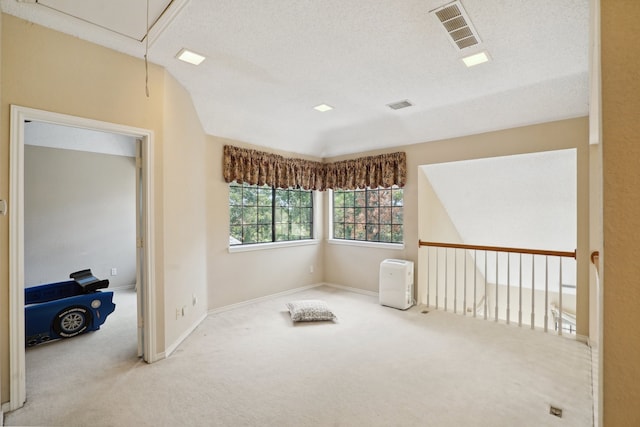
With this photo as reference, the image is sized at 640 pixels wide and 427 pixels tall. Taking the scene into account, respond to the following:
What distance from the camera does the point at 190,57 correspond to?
245 cm

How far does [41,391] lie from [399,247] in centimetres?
414

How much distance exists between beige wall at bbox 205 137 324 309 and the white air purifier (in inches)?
61.5

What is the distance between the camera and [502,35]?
6.88 feet

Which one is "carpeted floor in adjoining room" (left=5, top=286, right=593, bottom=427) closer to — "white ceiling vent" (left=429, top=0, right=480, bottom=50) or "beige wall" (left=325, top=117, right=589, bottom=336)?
"beige wall" (left=325, top=117, right=589, bottom=336)

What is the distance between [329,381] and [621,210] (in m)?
2.20

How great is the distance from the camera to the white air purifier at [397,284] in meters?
4.05

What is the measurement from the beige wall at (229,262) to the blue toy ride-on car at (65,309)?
1218 millimetres

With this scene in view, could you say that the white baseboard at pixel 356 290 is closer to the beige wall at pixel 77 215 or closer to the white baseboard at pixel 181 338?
the white baseboard at pixel 181 338

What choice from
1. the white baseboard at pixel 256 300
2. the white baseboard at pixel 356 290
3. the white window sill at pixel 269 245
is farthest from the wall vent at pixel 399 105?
the white baseboard at pixel 256 300

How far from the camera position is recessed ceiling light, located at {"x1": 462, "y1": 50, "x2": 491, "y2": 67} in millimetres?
2344

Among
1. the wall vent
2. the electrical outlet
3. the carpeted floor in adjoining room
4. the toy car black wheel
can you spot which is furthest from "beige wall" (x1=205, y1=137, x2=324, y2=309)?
the electrical outlet

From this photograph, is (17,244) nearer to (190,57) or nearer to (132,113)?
(132,113)

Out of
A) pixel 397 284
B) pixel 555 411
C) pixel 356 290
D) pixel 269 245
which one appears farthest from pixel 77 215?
pixel 555 411

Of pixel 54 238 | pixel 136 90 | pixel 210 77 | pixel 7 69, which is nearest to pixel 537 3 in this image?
pixel 210 77
